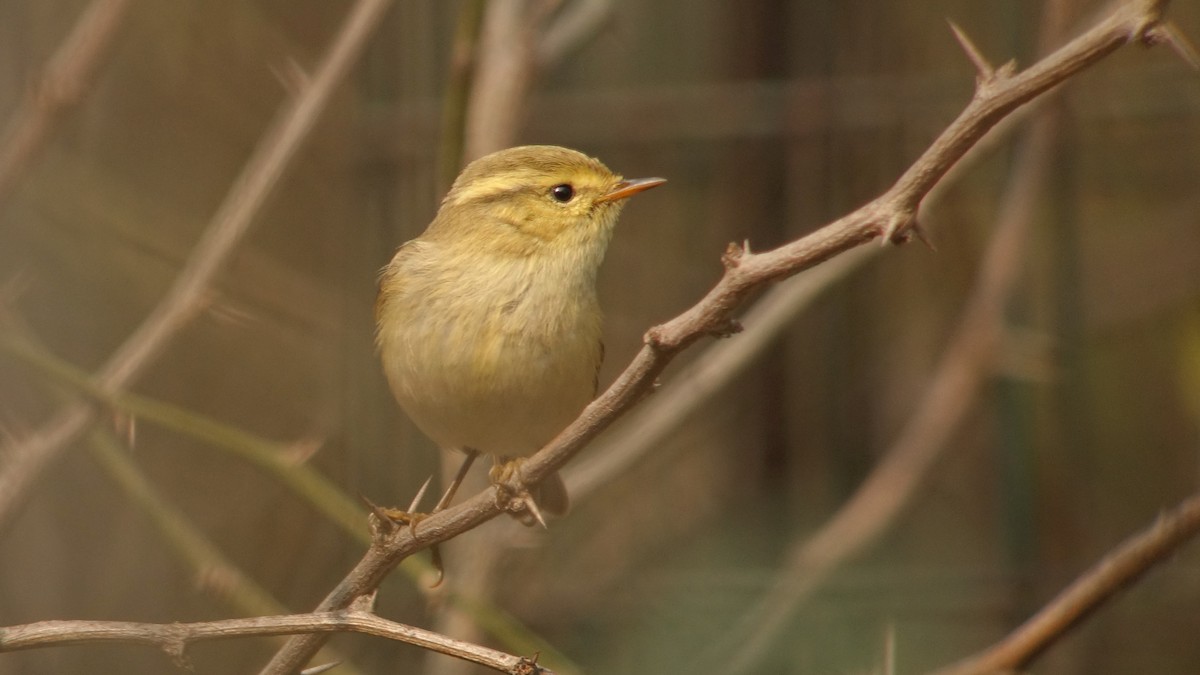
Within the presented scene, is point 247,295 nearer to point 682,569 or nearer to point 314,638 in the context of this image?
point 682,569

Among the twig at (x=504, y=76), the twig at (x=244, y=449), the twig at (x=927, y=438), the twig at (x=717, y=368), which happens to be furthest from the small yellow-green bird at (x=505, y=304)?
the twig at (x=927, y=438)

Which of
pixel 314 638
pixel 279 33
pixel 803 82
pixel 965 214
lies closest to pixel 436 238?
pixel 314 638

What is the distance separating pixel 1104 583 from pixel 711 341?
313cm

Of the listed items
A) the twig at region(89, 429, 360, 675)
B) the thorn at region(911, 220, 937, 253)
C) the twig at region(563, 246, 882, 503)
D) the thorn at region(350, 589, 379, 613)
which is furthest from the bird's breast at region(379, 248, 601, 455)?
the thorn at region(911, 220, 937, 253)

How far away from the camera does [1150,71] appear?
5.25m

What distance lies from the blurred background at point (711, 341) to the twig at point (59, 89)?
2.62 ft

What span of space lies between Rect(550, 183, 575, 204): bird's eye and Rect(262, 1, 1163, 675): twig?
1.15 m

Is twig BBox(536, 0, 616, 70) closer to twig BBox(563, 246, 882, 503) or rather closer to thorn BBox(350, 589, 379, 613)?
twig BBox(563, 246, 882, 503)

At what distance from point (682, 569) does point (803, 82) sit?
207 centimetres

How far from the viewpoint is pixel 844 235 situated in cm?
128

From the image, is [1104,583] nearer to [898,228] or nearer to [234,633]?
[898,228]


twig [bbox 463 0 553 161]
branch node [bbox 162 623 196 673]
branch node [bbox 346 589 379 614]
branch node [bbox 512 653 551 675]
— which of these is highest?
twig [bbox 463 0 553 161]

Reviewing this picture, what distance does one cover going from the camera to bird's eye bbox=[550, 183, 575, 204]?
2.82 m

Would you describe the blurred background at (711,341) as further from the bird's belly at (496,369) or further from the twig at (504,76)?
the bird's belly at (496,369)
